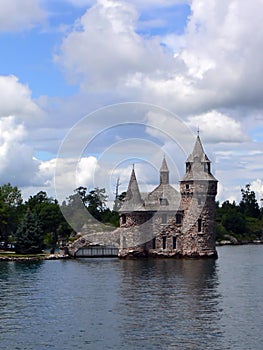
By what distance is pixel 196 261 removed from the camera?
259 ft

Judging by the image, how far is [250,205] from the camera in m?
194

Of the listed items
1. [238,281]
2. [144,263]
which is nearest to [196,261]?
[144,263]

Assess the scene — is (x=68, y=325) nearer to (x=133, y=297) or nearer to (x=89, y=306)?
(x=89, y=306)

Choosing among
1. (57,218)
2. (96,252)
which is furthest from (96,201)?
(96,252)

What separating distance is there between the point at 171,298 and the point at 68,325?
11.2 m

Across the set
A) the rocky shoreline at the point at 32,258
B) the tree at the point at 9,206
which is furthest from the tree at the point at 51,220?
the rocky shoreline at the point at 32,258

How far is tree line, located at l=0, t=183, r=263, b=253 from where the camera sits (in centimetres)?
9075

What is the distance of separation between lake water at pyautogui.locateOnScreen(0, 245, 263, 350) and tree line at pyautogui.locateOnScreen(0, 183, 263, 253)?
21.1m

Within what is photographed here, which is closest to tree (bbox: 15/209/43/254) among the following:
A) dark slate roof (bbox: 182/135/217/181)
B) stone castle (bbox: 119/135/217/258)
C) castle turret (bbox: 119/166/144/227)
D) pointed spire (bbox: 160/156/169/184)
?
stone castle (bbox: 119/135/217/258)

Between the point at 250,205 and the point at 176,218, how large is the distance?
11308 cm

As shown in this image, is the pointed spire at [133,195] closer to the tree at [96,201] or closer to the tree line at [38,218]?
the tree line at [38,218]

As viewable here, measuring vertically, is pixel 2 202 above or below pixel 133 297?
above

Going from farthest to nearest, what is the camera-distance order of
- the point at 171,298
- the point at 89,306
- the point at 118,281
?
the point at 118,281
the point at 171,298
the point at 89,306

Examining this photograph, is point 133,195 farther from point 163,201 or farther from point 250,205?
point 250,205
